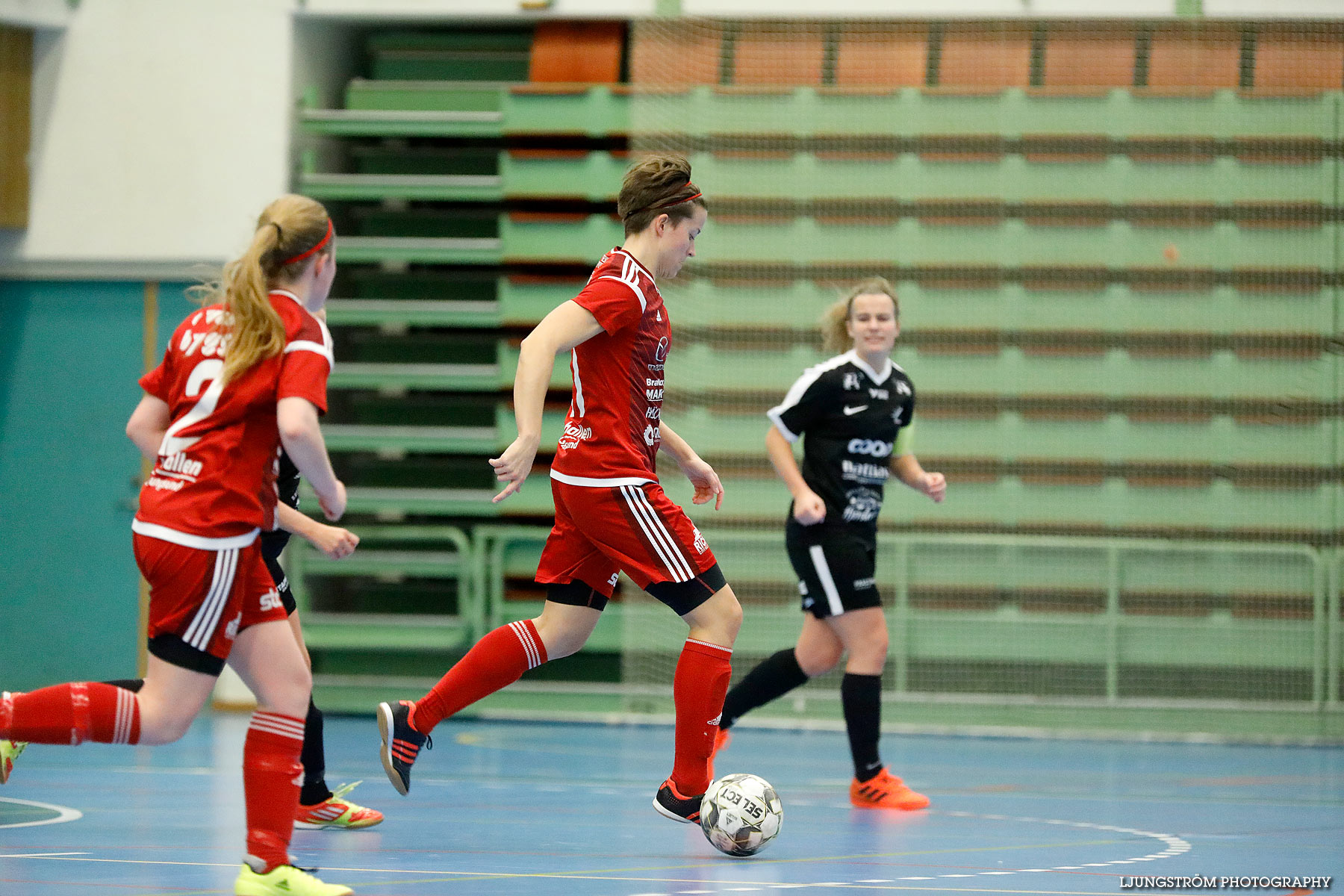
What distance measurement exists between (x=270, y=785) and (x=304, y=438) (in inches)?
30.4

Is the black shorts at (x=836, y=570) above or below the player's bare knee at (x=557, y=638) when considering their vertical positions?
above

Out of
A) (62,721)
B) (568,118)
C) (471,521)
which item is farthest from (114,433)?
(62,721)

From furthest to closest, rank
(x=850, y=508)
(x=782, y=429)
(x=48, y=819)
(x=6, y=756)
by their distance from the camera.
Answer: (x=782, y=429) → (x=850, y=508) → (x=48, y=819) → (x=6, y=756)

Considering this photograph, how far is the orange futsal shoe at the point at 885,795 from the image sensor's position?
5504mm

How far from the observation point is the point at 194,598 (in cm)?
332

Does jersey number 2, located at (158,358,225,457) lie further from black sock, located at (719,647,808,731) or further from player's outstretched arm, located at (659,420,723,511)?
black sock, located at (719,647,808,731)

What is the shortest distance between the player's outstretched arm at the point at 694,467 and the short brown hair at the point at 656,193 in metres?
0.61

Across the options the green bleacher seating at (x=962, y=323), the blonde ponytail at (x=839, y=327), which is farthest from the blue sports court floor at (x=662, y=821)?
the blonde ponytail at (x=839, y=327)

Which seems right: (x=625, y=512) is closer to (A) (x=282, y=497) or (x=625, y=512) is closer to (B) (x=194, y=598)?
(A) (x=282, y=497)

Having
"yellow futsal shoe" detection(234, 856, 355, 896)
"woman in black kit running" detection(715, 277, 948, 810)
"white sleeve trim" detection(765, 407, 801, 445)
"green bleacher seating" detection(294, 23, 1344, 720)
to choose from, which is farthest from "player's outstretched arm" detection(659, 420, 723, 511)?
"green bleacher seating" detection(294, 23, 1344, 720)

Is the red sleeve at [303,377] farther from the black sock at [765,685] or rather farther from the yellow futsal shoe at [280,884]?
the black sock at [765,685]

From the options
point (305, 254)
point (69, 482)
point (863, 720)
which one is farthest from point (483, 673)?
point (69, 482)

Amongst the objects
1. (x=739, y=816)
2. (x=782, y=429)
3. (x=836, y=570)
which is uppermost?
(x=782, y=429)

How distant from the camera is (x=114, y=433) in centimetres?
925
